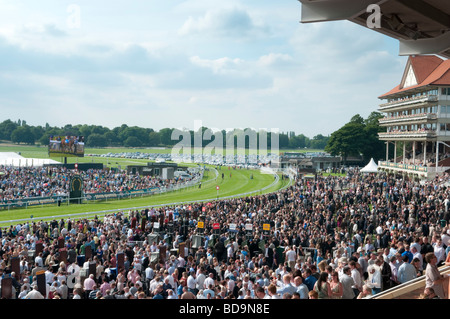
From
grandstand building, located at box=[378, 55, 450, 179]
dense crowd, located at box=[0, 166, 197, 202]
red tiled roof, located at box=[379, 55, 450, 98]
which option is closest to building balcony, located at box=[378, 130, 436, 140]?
grandstand building, located at box=[378, 55, 450, 179]

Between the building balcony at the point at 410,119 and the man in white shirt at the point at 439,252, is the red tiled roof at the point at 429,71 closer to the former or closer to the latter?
the building balcony at the point at 410,119

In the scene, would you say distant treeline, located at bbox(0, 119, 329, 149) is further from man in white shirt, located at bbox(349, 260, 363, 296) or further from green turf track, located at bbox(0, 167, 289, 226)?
man in white shirt, located at bbox(349, 260, 363, 296)

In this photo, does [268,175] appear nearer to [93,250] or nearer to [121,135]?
[93,250]

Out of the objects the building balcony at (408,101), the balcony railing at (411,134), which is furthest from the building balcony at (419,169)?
the building balcony at (408,101)

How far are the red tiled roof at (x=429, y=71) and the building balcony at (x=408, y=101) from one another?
3.85 feet

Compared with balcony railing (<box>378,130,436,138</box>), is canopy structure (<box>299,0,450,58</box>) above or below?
above

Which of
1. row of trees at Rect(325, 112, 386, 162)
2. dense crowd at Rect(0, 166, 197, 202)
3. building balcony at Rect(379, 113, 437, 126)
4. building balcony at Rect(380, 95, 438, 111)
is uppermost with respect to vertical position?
building balcony at Rect(380, 95, 438, 111)

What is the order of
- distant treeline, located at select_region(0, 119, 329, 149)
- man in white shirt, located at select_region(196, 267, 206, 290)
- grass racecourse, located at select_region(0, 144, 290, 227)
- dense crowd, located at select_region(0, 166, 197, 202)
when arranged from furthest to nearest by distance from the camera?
distant treeline, located at select_region(0, 119, 329, 149) → dense crowd, located at select_region(0, 166, 197, 202) → grass racecourse, located at select_region(0, 144, 290, 227) → man in white shirt, located at select_region(196, 267, 206, 290)

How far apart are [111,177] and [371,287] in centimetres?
4336

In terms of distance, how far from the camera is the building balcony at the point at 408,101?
139 feet

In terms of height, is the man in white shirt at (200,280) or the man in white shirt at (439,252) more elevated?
the man in white shirt at (439,252)

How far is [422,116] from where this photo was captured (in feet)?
143

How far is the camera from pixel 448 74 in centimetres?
4344

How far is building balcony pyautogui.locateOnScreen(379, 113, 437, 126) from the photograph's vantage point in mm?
42375
